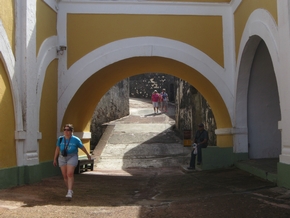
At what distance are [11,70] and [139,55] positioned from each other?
323 cm

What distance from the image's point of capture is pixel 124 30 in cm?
948

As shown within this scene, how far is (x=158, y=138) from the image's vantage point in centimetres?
1658

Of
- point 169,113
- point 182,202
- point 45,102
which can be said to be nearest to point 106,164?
point 45,102

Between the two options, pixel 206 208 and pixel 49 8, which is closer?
pixel 206 208

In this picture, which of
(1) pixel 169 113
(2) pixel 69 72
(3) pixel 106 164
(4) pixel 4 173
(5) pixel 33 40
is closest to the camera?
(4) pixel 4 173

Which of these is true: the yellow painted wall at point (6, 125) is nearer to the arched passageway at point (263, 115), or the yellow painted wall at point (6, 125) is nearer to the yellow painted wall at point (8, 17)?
the yellow painted wall at point (8, 17)

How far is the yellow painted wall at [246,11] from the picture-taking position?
22.5ft

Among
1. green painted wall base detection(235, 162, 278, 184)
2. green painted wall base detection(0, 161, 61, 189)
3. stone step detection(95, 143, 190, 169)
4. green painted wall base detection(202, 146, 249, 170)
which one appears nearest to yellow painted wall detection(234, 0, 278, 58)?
green painted wall base detection(202, 146, 249, 170)

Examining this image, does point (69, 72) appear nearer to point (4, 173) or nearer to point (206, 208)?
point (4, 173)

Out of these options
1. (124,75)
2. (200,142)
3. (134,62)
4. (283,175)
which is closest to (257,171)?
(283,175)

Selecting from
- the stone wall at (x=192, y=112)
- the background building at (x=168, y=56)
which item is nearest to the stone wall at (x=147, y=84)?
the stone wall at (x=192, y=112)

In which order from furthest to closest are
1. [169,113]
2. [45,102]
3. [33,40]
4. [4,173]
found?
[169,113] < [45,102] < [33,40] < [4,173]

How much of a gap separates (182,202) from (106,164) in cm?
748

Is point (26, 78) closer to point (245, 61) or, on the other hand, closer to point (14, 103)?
point (14, 103)
